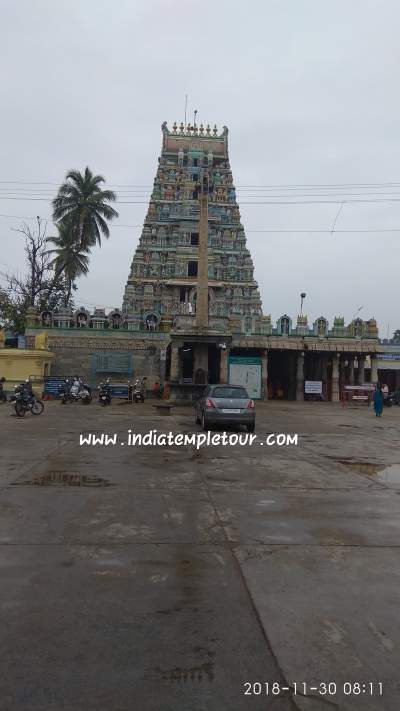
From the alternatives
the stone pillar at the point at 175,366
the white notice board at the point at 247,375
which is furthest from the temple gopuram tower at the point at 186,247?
the stone pillar at the point at 175,366

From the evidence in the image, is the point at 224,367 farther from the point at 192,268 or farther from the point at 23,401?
the point at 192,268

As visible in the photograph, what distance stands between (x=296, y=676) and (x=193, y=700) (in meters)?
0.58

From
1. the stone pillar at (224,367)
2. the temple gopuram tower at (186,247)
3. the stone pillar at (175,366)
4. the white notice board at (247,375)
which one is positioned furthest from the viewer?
the temple gopuram tower at (186,247)

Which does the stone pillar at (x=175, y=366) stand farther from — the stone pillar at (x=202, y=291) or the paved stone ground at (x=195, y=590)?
the paved stone ground at (x=195, y=590)

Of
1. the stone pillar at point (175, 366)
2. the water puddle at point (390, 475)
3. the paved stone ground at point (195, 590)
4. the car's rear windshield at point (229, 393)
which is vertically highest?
the stone pillar at point (175, 366)

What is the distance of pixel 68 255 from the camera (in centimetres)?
4244

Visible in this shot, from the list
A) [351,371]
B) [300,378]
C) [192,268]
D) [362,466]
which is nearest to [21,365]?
[300,378]

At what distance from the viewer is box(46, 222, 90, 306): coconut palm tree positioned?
42.4 meters

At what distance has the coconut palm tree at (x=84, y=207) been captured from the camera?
43.6 meters

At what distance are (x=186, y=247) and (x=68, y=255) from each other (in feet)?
37.9

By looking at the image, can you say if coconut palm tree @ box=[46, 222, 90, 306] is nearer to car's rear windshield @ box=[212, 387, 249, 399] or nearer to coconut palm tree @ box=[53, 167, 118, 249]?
coconut palm tree @ box=[53, 167, 118, 249]

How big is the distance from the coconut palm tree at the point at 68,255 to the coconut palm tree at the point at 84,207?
0.39 m

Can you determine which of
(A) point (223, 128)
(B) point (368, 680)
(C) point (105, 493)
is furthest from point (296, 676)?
(A) point (223, 128)

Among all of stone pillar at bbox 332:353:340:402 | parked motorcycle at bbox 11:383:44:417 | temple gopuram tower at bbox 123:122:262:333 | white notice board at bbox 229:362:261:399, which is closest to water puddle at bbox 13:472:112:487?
parked motorcycle at bbox 11:383:44:417
